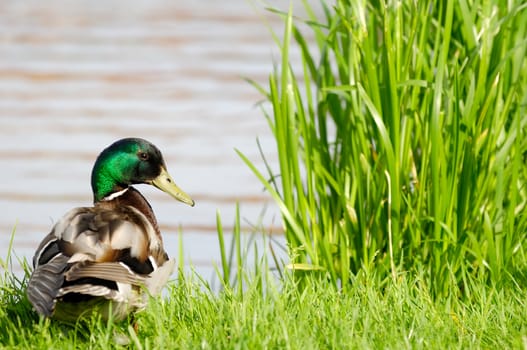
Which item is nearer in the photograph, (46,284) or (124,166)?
(46,284)

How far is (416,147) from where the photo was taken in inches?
182

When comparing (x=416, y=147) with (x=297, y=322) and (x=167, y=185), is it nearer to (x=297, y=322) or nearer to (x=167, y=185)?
(x=167, y=185)

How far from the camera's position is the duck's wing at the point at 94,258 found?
3.45 m

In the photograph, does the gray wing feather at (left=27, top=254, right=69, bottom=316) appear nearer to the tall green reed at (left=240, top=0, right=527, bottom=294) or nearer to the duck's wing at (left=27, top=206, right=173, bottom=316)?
the duck's wing at (left=27, top=206, right=173, bottom=316)

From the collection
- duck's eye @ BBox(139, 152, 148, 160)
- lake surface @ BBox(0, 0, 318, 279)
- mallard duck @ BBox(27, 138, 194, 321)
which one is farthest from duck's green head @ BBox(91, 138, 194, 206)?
lake surface @ BBox(0, 0, 318, 279)

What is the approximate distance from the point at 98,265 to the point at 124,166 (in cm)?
87

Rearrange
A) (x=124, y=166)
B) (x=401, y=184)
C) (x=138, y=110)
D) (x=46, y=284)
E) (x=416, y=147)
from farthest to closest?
(x=138, y=110)
(x=416, y=147)
(x=401, y=184)
(x=124, y=166)
(x=46, y=284)

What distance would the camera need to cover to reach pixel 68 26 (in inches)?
591

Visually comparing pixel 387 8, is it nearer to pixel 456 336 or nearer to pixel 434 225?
pixel 434 225

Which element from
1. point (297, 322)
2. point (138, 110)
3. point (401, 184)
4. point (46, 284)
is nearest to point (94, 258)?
point (46, 284)

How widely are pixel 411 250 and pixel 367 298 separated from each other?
48 cm

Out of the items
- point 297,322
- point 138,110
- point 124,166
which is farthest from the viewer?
point 138,110

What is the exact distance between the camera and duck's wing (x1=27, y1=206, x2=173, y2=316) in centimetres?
345

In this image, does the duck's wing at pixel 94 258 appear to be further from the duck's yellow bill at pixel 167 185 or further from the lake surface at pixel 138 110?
the lake surface at pixel 138 110
